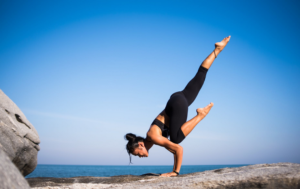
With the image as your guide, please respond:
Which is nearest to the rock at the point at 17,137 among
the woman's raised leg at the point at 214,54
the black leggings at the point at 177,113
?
the black leggings at the point at 177,113

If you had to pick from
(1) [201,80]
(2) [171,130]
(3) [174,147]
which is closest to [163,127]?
(2) [171,130]

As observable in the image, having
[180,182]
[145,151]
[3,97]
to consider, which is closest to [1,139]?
[3,97]

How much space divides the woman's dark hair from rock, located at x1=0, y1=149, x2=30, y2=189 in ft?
9.29

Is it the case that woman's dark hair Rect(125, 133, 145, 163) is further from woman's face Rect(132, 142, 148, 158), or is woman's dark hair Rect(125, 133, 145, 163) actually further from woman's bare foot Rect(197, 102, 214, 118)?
woman's bare foot Rect(197, 102, 214, 118)

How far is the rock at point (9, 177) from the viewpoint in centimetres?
139

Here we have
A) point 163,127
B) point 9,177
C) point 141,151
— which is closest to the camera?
point 9,177

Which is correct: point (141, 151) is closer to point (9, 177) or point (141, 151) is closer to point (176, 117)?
point (176, 117)

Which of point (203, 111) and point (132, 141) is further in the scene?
point (203, 111)

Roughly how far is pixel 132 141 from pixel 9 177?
3042mm

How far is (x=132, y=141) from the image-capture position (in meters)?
4.42

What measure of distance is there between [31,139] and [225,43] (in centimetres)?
509

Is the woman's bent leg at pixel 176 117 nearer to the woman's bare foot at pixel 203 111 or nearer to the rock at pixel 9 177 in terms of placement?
the woman's bare foot at pixel 203 111

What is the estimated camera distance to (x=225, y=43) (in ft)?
16.8

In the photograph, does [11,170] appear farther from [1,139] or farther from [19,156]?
[19,156]
